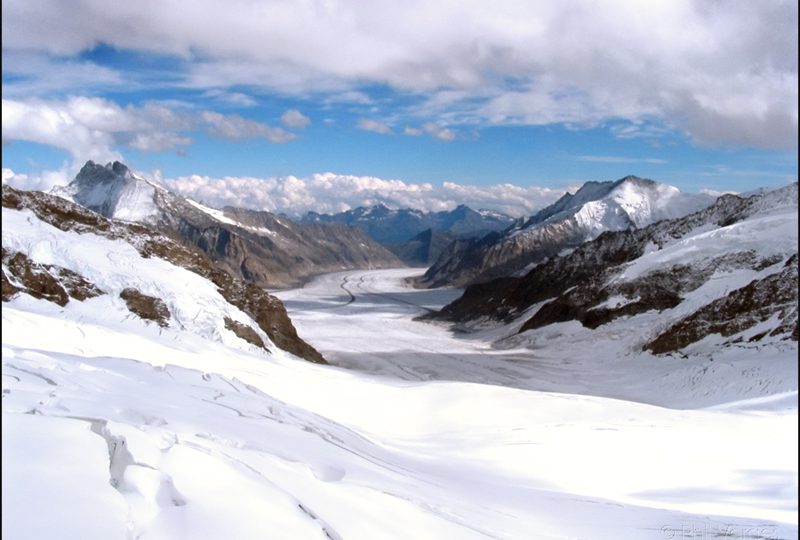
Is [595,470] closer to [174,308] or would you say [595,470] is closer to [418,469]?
[418,469]

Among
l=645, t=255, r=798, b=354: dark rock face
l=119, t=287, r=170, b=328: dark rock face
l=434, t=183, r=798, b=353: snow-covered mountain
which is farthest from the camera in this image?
l=434, t=183, r=798, b=353: snow-covered mountain

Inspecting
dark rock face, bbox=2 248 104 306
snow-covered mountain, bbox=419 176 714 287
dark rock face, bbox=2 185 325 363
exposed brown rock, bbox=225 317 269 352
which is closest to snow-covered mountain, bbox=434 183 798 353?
dark rock face, bbox=2 185 325 363

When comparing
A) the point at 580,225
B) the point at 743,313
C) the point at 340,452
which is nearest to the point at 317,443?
the point at 340,452

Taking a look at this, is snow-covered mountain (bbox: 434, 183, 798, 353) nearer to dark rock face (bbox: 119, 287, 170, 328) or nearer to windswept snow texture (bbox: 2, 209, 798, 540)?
windswept snow texture (bbox: 2, 209, 798, 540)

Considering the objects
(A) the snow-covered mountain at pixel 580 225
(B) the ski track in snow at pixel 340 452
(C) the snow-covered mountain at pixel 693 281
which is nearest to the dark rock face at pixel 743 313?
(C) the snow-covered mountain at pixel 693 281

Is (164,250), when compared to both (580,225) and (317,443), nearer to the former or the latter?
(317,443)

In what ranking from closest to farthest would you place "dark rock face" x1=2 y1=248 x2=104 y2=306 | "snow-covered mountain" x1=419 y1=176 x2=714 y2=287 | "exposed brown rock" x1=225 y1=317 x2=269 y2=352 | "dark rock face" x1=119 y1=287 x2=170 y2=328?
"dark rock face" x1=2 y1=248 x2=104 y2=306 < "dark rock face" x1=119 y1=287 x2=170 y2=328 < "exposed brown rock" x1=225 y1=317 x2=269 y2=352 < "snow-covered mountain" x1=419 y1=176 x2=714 y2=287

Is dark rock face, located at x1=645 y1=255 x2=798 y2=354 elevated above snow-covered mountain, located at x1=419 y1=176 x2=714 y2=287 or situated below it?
below

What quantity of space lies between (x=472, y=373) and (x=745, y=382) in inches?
709

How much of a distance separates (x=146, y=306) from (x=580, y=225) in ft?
482

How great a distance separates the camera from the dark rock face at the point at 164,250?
30500 mm

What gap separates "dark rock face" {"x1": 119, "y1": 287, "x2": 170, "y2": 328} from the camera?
90.3 feet

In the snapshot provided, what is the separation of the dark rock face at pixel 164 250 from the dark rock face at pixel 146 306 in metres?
4.36

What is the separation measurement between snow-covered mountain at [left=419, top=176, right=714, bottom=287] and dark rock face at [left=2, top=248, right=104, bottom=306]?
424 feet
